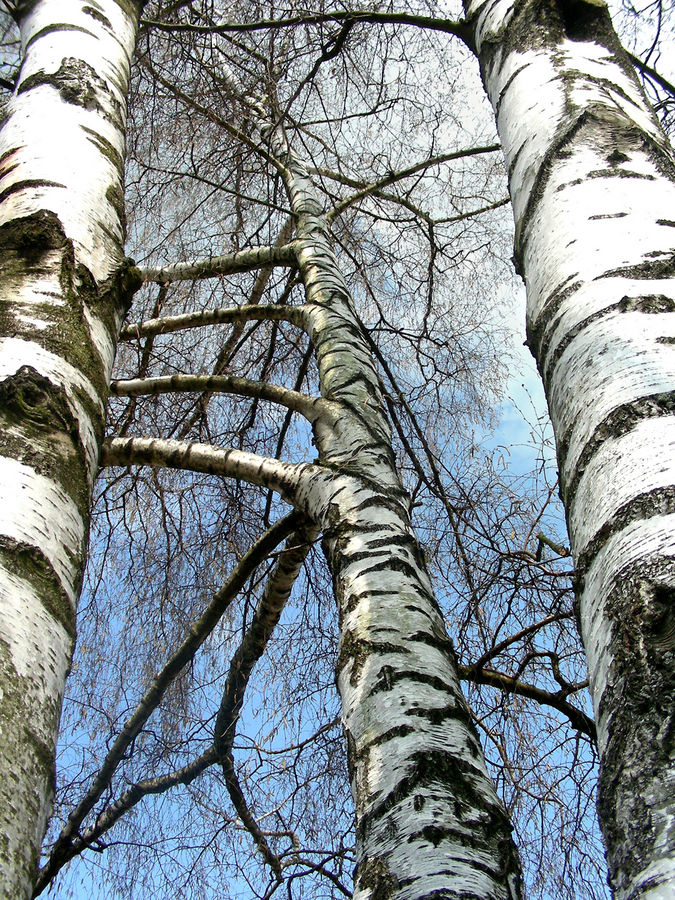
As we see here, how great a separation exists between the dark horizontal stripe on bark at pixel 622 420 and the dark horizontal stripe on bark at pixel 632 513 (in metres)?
0.09

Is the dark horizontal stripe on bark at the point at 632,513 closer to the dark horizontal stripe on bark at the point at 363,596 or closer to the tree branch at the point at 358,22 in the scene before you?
the dark horizontal stripe on bark at the point at 363,596

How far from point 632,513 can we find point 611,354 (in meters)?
0.24

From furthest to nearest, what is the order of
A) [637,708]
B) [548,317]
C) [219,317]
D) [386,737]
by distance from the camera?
[219,317] < [386,737] < [548,317] < [637,708]

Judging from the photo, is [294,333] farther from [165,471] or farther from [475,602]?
[475,602]

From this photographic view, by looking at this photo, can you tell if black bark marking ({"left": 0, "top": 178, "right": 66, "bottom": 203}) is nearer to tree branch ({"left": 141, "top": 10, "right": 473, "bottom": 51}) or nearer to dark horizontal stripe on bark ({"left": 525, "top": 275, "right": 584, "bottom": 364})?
dark horizontal stripe on bark ({"left": 525, "top": 275, "right": 584, "bottom": 364})

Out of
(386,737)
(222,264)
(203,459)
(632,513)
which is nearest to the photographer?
(632,513)

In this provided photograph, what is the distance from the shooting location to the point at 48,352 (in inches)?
45.4

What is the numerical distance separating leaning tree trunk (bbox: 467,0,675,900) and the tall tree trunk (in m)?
0.40

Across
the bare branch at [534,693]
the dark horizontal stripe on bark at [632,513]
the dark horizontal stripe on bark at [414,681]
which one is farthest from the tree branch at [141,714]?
the dark horizontal stripe on bark at [632,513]

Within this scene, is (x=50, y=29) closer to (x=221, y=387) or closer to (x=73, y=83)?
(x=73, y=83)

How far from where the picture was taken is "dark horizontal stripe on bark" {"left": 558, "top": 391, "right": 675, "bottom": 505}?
0.77 metres

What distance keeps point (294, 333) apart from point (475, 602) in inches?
84.7

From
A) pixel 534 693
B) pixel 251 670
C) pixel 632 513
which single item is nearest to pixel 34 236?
pixel 632 513

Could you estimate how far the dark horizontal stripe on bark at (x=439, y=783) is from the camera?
1.04 m
